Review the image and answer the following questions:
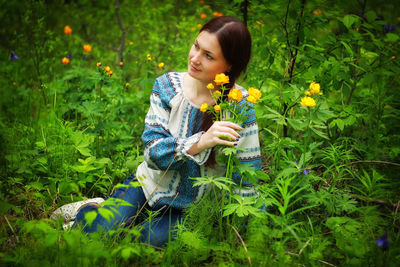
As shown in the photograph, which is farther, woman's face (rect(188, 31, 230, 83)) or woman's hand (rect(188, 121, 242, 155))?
woman's face (rect(188, 31, 230, 83))

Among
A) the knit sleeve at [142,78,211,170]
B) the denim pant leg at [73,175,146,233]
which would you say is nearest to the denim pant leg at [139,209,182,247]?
the denim pant leg at [73,175,146,233]

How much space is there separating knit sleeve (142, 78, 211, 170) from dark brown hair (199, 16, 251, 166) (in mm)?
166

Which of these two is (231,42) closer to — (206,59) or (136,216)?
(206,59)

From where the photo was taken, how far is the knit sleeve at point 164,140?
154 cm

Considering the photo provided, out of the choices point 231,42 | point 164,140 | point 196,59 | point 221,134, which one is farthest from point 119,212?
point 231,42

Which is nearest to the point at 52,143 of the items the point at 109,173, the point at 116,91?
the point at 109,173

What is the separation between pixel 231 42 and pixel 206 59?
0.16m

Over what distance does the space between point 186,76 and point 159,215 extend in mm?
871

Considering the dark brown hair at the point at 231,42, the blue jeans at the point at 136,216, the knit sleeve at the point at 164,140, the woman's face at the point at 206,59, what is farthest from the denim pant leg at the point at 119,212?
the woman's face at the point at 206,59

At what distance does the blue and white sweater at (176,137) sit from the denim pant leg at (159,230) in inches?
3.5

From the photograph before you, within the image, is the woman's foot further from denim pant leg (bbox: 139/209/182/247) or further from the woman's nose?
the woman's nose

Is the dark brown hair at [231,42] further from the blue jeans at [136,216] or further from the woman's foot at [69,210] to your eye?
the woman's foot at [69,210]

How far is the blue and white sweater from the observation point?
1.67 m

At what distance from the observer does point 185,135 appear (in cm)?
173
